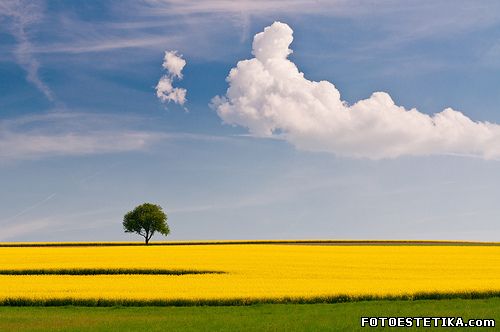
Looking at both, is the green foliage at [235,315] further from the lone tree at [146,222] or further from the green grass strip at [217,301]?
the lone tree at [146,222]

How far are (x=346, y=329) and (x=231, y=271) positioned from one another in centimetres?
2296

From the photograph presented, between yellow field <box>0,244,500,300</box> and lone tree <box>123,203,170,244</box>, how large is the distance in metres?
53.9

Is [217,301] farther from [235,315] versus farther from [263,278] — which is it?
[263,278]

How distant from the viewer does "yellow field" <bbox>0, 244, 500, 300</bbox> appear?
3097 cm

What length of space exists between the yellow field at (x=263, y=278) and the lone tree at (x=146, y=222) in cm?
5392

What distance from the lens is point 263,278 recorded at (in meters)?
39.2

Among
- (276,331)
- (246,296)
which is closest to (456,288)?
(246,296)

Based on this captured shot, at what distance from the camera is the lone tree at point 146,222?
380ft

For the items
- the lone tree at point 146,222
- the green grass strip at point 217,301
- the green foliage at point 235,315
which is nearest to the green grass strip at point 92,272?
the green grass strip at point 217,301

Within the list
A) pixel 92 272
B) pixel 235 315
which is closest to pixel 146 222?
pixel 92 272

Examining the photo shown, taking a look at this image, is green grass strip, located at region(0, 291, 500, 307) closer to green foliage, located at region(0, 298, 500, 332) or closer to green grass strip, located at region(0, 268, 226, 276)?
green foliage, located at region(0, 298, 500, 332)

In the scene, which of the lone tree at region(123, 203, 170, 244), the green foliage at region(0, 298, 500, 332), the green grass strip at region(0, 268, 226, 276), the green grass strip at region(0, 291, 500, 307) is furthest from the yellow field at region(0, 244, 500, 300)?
the lone tree at region(123, 203, 170, 244)

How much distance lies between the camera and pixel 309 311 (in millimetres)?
26203

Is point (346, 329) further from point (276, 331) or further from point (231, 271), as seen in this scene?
point (231, 271)
